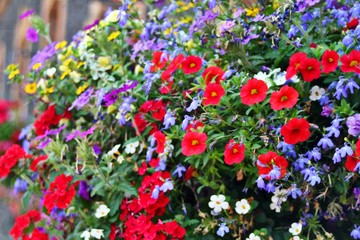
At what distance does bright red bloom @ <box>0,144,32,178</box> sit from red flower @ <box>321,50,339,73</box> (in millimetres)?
1101

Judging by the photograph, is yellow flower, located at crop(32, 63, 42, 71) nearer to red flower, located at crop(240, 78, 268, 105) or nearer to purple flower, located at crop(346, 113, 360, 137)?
red flower, located at crop(240, 78, 268, 105)

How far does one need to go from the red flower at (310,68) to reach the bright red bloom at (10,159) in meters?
1.04

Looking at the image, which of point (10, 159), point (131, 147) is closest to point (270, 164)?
point (131, 147)

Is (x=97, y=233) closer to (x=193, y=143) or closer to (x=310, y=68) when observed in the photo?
(x=193, y=143)

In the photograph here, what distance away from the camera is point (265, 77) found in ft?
5.80

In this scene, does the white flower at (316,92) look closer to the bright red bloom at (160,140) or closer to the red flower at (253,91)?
the red flower at (253,91)

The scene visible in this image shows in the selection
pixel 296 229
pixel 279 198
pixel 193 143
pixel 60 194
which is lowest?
pixel 296 229

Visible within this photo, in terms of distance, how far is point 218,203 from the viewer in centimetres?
183

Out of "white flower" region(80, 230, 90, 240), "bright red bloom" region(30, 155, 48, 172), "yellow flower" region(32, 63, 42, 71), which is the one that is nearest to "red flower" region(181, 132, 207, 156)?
"white flower" region(80, 230, 90, 240)

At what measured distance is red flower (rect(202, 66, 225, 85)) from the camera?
1.84 meters

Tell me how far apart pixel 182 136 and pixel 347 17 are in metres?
0.62

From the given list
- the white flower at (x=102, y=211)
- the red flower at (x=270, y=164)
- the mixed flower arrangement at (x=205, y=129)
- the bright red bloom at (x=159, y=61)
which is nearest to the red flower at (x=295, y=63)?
the mixed flower arrangement at (x=205, y=129)

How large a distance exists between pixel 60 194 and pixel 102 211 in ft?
0.51

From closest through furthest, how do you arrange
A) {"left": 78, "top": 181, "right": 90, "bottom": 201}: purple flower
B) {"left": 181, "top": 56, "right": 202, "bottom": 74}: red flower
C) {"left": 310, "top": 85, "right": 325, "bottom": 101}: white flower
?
{"left": 310, "top": 85, "right": 325, "bottom": 101}: white flower
{"left": 181, "top": 56, "right": 202, "bottom": 74}: red flower
{"left": 78, "top": 181, "right": 90, "bottom": 201}: purple flower
